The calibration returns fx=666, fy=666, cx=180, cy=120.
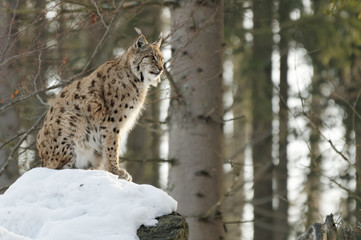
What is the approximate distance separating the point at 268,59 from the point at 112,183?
34.0 ft

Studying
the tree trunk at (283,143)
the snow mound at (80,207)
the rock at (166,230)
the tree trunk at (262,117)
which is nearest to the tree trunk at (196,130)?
the snow mound at (80,207)

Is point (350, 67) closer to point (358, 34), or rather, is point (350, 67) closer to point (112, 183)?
point (358, 34)

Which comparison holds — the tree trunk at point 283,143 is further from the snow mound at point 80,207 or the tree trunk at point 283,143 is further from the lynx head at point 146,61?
the snow mound at point 80,207

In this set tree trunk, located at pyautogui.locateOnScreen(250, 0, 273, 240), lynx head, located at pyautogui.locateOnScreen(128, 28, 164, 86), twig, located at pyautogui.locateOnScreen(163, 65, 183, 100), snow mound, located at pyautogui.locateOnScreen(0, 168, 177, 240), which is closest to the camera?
snow mound, located at pyautogui.locateOnScreen(0, 168, 177, 240)

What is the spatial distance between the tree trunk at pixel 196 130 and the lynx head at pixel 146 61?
1.40 metres

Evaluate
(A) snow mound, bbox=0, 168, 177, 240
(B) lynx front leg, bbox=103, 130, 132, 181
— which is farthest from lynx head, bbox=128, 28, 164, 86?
(A) snow mound, bbox=0, 168, 177, 240

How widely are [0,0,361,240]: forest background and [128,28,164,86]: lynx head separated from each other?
44cm

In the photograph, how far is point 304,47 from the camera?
14.6m

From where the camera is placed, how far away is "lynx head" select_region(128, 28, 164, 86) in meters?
7.75

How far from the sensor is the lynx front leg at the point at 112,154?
7547 mm

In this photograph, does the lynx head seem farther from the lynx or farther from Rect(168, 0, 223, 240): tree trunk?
Rect(168, 0, 223, 240): tree trunk

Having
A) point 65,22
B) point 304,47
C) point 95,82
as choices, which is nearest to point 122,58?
point 95,82

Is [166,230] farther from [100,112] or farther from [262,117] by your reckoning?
[262,117]

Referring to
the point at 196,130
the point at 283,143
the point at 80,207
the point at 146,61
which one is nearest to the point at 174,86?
the point at 196,130
